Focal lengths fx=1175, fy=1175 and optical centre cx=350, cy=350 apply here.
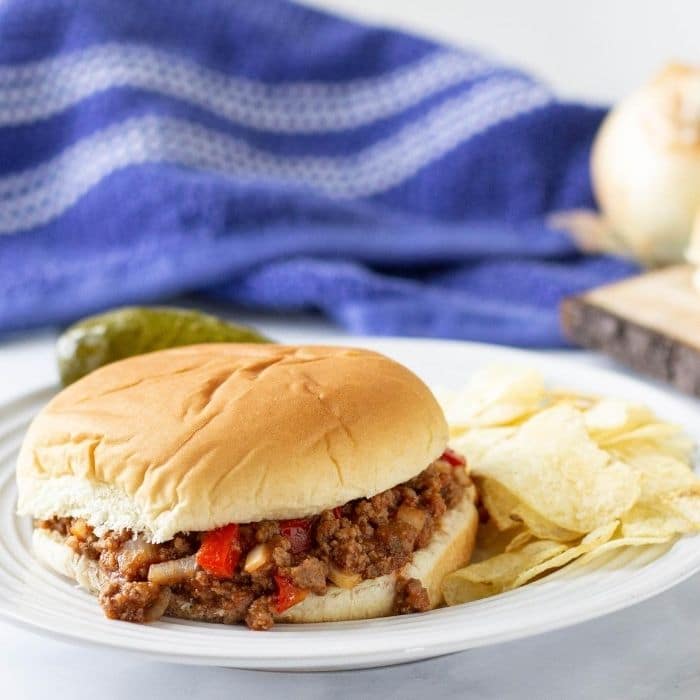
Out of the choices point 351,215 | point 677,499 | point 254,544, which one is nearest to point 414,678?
point 254,544

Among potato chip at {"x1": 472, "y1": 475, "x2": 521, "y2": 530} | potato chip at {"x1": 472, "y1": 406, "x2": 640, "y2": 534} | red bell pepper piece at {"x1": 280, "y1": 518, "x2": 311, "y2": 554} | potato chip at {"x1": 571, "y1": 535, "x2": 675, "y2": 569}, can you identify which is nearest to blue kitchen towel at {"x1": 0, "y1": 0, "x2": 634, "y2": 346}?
potato chip at {"x1": 472, "y1": 406, "x2": 640, "y2": 534}

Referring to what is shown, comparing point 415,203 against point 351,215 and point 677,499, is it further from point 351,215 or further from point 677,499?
point 677,499

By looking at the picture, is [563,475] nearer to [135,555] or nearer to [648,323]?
[135,555]

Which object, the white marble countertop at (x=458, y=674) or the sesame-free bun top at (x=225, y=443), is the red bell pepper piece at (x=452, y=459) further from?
the white marble countertop at (x=458, y=674)

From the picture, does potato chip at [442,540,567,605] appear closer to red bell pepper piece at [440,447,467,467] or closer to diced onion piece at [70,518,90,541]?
red bell pepper piece at [440,447,467,467]

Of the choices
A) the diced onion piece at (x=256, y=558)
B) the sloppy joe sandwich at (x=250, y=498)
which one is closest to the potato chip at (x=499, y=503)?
the sloppy joe sandwich at (x=250, y=498)

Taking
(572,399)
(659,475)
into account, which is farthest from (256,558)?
(572,399)
